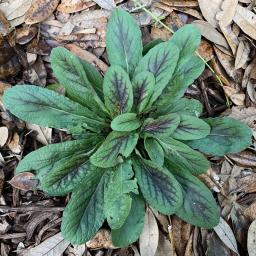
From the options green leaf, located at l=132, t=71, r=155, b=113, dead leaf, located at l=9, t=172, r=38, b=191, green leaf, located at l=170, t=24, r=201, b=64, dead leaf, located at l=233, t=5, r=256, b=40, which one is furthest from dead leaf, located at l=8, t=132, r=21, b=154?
dead leaf, located at l=233, t=5, r=256, b=40

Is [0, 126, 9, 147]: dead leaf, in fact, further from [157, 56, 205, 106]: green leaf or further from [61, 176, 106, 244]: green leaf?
[157, 56, 205, 106]: green leaf

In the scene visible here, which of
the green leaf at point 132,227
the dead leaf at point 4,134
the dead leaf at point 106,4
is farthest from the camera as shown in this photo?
the dead leaf at point 106,4

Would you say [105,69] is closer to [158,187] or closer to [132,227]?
[158,187]

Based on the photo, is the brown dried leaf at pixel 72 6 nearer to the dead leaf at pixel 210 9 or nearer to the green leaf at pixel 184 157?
the dead leaf at pixel 210 9

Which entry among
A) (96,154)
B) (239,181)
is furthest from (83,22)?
(239,181)

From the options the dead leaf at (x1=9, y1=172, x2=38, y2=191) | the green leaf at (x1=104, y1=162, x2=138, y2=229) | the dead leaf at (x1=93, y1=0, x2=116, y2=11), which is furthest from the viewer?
the dead leaf at (x1=93, y1=0, x2=116, y2=11)

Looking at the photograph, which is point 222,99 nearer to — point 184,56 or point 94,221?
point 184,56

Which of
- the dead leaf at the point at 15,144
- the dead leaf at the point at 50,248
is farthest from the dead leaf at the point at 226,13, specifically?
the dead leaf at the point at 50,248
